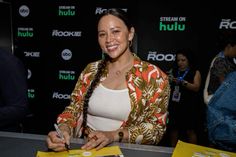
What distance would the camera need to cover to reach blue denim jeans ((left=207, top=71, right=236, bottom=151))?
0.89 m

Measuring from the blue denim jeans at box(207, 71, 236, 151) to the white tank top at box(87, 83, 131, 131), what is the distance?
0.59m

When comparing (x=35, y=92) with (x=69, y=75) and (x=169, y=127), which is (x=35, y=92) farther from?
(x=169, y=127)

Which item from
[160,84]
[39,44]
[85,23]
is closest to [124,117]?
[160,84]

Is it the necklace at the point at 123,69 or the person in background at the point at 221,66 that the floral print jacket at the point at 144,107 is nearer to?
the necklace at the point at 123,69

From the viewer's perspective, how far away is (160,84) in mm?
1496

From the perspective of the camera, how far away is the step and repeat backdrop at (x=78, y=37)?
4.10 metres

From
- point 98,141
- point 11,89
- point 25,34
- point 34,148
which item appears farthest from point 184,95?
point 25,34

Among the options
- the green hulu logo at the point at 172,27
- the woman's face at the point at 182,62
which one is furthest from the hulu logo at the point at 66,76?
Result: the woman's face at the point at 182,62

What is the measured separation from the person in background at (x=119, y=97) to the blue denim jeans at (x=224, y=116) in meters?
0.49

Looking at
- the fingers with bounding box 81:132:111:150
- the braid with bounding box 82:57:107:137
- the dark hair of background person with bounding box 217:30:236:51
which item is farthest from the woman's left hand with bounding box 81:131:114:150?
the dark hair of background person with bounding box 217:30:236:51

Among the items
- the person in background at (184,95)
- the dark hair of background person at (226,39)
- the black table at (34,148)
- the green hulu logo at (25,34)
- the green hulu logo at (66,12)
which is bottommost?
the person in background at (184,95)

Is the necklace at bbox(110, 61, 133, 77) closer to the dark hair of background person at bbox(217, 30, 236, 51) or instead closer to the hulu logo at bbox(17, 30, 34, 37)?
the dark hair of background person at bbox(217, 30, 236, 51)

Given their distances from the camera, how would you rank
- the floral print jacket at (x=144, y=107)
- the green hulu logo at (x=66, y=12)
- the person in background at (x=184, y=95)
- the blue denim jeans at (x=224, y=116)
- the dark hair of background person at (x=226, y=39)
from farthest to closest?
the green hulu logo at (x=66, y=12)
the person in background at (x=184, y=95)
the dark hair of background person at (x=226, y=39)
the floral print jacket at (x=144, y=107)
the blue denim jeans at (x=224, y=116)

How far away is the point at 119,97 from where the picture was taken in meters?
1.50
